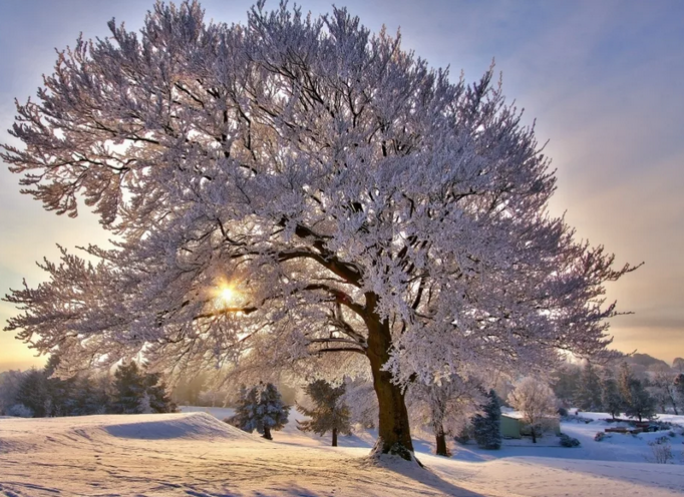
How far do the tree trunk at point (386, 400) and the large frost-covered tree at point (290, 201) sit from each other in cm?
6

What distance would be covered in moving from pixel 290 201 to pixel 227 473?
515 centimetres

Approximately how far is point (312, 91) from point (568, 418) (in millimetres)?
75764

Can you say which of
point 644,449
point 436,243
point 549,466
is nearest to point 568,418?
point 644,449

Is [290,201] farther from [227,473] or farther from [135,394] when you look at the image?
[135,394]

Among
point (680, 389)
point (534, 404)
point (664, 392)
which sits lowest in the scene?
point (534, 404)

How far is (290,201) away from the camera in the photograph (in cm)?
772

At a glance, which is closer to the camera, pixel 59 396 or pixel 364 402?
pixel 364 402

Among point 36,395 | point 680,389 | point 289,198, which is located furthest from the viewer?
point 680,389

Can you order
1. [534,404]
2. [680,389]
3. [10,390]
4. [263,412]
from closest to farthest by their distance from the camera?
[263,412] → [534,404] → [10,390] → [680,389]

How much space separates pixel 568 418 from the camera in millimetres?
68500

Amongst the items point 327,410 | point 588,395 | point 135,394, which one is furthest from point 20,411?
point 588,395

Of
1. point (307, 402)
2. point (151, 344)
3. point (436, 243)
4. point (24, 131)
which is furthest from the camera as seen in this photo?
point (307, 402)

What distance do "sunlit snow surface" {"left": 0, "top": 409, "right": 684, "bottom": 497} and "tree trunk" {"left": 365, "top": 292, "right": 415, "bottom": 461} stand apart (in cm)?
52

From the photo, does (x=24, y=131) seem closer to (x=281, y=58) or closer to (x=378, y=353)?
(x=281, y=58)
